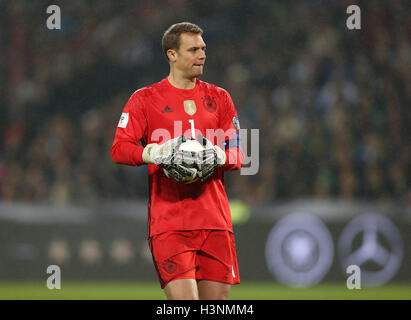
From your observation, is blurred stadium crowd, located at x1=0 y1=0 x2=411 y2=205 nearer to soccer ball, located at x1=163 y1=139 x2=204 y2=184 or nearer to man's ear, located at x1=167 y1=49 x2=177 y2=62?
man's ear, located at x1=167 y1=49 x2=177 y2=62

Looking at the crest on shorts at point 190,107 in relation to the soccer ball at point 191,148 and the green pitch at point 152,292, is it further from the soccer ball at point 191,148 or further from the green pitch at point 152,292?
the green pitch at point 152,292

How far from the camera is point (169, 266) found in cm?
432

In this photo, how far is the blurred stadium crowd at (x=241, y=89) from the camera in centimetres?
1093

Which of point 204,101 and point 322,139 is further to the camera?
point 322,139

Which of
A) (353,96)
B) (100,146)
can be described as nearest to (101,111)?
(100,146)

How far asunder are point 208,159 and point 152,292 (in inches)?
232

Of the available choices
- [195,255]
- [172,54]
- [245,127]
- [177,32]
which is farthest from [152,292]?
[177,32]

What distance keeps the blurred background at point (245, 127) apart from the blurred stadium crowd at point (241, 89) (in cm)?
2

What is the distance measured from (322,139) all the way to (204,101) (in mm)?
6717

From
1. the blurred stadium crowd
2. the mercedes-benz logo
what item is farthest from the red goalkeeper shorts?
the blurred stadium crowd

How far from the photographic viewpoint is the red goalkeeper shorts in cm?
432

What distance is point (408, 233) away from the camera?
32.2ft

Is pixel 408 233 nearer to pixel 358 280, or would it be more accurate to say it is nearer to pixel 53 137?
pixel 358 280

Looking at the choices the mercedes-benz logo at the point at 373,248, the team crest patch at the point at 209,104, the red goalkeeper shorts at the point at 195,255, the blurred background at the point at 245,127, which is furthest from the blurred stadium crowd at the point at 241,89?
the red goalkeeper shorts at the point at 195,255
